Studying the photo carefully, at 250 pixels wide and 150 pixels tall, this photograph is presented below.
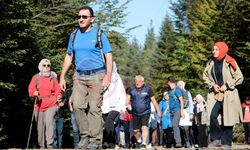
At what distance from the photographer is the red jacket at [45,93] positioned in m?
13.0

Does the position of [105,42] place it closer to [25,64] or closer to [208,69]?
[208,69]

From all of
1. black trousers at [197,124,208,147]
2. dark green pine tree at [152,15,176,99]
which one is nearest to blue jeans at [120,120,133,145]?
black trousers at [197,124,208,147]

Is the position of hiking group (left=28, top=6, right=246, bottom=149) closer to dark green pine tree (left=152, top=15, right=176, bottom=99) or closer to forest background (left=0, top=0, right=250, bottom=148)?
forest background (left=0, top=0, right=250, bottom=148)

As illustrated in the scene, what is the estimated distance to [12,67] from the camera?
20.8 meters

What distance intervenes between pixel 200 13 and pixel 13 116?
1381 inches

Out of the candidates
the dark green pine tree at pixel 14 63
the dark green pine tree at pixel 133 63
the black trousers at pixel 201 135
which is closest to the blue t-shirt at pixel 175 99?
the black trousers at pixel 201 135

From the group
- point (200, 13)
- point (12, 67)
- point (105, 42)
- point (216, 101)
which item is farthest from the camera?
point (200, 13)

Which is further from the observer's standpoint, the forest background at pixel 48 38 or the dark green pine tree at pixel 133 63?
the dark green pine tree at pixel 133 63

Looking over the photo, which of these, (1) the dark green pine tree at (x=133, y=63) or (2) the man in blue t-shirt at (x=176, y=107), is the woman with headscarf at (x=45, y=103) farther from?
(1) the dark green pine tree at (x=133, y=63)

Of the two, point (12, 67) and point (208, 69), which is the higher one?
point (12, 67)

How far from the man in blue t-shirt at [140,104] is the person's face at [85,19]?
5.85 metres

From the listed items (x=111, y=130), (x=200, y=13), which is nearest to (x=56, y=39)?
(x=111, y=130)

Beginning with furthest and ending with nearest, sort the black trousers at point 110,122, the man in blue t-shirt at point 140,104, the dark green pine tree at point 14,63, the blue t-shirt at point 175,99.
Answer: the dark green pine tree at point 14,63 → the blue t-shirt at point 175,99 → the man in blue t-shirt at point 140,104 → the black trousers at point 110,122

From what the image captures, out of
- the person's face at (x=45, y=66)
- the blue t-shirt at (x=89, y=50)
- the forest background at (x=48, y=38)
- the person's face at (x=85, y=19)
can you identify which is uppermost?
the forest background at (x=48, y=38)
